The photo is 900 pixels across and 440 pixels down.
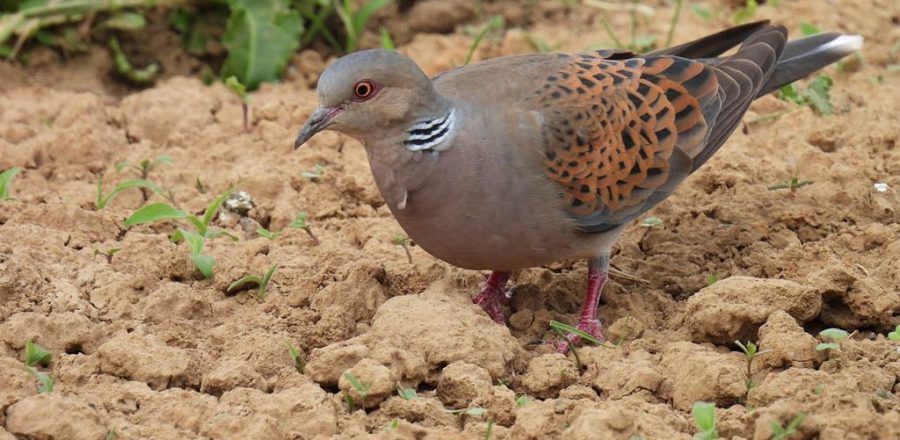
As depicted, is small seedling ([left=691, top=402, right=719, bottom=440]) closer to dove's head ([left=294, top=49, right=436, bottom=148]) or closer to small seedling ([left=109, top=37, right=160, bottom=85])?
dove's head ([left=294, top=49, right=436, bottom=148])

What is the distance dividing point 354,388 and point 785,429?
129 centimetres

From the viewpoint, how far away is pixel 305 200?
19.0 ft

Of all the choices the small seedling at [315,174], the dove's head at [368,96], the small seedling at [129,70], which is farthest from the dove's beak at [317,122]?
the small seedling at [129,70]

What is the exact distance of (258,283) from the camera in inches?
A: 195

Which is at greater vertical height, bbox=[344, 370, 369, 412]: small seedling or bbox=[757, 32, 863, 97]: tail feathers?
bbox=[757, 32, 863, 97]: tail feathers

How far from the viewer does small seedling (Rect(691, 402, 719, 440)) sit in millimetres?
3715

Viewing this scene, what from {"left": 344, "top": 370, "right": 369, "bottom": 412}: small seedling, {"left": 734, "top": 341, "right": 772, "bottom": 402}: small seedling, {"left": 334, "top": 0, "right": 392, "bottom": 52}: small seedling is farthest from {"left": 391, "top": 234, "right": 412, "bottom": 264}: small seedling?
{"left": 334, "top": 0, "right": 392, "bottom": 52}: small seedling

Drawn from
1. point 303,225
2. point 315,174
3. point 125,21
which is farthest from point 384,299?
point 125,21

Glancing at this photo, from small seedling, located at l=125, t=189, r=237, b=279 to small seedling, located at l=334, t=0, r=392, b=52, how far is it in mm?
2188

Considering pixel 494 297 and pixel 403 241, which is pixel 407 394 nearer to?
pixel 494 297

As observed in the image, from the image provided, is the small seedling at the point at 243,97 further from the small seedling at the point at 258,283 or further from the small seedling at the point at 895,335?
the small seedling at the point at 895,335

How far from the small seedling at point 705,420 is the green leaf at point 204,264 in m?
2.01

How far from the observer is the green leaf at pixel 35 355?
4180 millimetres

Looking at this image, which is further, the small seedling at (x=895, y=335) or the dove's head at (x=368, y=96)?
the dove's head at (x=368, y=96)
